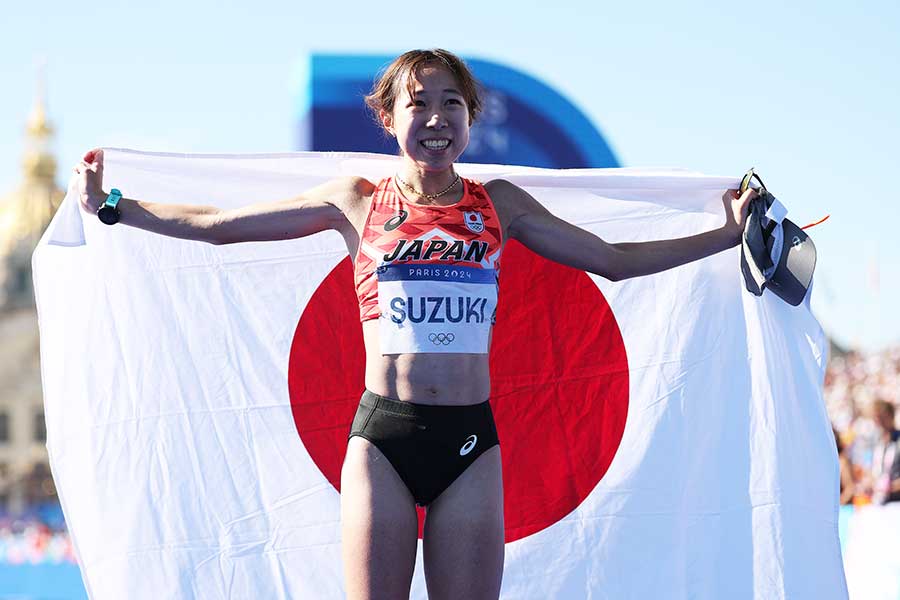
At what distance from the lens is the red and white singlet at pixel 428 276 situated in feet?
12.5

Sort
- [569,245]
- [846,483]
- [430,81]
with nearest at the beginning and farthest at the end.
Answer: [430,81] → [569,245] → [846,483]

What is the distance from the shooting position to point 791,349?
16.4ft

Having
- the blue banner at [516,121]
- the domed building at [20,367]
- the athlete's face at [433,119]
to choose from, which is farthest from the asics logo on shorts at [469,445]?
the domed building at [20,367]

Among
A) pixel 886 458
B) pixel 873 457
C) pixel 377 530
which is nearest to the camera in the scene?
pixel 377 530

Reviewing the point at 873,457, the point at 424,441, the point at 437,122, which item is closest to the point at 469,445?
the point at 424,441

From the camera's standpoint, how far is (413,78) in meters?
3.94

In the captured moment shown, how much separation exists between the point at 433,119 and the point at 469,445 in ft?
3.34

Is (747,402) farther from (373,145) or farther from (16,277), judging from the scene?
(16,277)

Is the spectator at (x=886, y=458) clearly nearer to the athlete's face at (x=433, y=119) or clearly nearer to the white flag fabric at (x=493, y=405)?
the white flag fabric at (x=493, y=405)

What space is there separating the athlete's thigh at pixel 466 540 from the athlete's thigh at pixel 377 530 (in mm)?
73

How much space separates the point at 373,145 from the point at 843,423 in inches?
602

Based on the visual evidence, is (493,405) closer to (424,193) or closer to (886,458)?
(424,193)

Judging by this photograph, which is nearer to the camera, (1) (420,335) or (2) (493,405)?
(1) (420,335)

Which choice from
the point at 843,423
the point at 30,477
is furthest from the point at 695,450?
the point at 30,477
